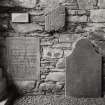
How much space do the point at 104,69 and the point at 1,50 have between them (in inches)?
73.6

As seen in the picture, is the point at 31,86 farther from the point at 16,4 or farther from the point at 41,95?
the point at 16,4

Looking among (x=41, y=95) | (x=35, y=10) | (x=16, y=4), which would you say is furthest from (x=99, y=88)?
(x=16, y=4)

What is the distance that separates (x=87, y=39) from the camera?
2785 millimetres

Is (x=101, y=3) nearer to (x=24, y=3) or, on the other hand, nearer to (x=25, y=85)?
(x=24, y=3)

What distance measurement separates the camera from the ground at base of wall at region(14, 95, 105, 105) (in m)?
2.59

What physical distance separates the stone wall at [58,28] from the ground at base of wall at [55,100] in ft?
0.74

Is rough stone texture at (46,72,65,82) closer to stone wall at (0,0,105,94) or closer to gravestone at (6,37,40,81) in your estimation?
stone wall at (0,0,105,94)

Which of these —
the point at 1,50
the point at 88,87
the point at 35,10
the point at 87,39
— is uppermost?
the point at 35,10

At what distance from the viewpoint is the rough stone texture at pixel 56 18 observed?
110 inches

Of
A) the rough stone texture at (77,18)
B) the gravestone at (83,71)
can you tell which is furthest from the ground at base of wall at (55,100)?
the rough stone texture at (77,18)

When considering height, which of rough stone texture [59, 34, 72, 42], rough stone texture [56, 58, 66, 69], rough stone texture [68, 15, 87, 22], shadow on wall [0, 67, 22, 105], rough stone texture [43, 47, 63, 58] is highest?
rough stone texture [68, 15, 87, 22]

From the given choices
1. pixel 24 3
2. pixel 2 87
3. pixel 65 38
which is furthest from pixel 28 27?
pixel 2 87

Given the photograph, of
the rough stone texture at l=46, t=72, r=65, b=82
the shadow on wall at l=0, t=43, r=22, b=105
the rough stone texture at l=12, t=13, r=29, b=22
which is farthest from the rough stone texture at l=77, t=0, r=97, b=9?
the shadow on wall at l=0, t=43, r=22, b=105

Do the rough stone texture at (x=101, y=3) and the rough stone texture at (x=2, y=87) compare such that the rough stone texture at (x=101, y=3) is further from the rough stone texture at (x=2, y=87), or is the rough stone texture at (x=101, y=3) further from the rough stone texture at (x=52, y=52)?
the rough stone texture at (x=2, y=87)
